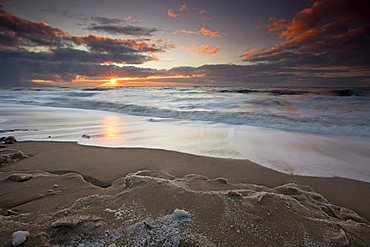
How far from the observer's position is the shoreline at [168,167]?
254 cm

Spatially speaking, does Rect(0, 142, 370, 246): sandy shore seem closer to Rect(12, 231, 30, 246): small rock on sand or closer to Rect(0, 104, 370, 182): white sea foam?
Rect(12, 231, 30, 246): small rock on sand

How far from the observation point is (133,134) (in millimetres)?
5305

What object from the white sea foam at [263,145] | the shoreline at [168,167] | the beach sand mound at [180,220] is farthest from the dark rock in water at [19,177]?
the white sea foam at [263,145]

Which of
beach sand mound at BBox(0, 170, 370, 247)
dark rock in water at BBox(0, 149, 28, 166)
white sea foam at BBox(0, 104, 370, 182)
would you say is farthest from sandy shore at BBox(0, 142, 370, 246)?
white sea foam at BBox(0, 104, 370, 182)

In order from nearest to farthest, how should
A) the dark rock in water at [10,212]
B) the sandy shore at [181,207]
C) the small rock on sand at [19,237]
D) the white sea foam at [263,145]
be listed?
the small rock on sand at [19,237] < the sandy shore at [181,207] < the dark rock in water at [10,212] < the white sea foam at [263,145]

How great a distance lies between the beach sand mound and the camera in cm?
138

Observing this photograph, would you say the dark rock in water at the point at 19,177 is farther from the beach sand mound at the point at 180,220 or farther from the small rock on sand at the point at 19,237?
the small rock on sand at the point at 19,237

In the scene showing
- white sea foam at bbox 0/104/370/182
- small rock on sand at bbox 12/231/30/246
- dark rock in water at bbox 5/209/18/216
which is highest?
small rock on sand at bbox 12/231/30/246

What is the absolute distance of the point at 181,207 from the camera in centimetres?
167

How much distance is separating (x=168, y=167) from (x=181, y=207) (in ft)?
4.66

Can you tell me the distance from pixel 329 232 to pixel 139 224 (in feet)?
4.27

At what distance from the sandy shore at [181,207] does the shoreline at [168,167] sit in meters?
0.01

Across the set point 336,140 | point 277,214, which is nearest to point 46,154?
point 277,214

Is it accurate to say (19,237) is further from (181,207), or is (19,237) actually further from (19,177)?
(19,177)
